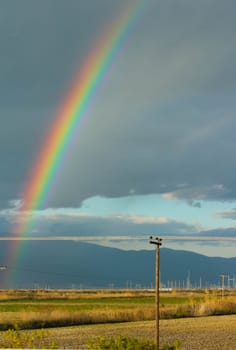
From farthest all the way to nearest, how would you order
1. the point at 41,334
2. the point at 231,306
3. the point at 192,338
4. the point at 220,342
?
the point at 231,306
the point at 192,338
the point at 220,342
the point at 41,334

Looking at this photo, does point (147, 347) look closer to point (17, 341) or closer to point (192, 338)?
point (17, 341)

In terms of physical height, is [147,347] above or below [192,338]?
above

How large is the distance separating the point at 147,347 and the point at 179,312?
138ft

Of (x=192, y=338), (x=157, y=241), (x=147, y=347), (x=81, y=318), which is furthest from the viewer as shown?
(x=81, y=318)

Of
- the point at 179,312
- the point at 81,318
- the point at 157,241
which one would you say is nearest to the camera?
the point at 157,241

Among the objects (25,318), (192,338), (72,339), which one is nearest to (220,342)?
(192,338)

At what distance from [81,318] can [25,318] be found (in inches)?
211

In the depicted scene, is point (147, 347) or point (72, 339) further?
point (72, 339)

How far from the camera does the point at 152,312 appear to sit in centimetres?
4694

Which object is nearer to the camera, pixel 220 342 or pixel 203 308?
pixel 220 342

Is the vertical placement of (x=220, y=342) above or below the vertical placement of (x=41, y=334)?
below

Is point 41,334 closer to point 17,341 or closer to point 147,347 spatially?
point 17,341

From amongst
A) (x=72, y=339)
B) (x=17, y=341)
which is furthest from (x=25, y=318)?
(x=17, y=341)

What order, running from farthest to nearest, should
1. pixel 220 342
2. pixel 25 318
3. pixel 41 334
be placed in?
pixel 25 318 → pixel 220 342 → pixel 41 334
